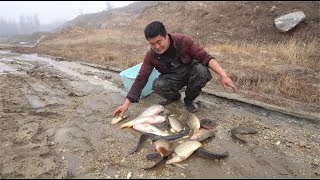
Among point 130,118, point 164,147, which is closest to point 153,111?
point 130,118

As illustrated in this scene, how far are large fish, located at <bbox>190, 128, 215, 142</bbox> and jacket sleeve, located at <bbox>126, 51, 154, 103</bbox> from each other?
1.00 meters

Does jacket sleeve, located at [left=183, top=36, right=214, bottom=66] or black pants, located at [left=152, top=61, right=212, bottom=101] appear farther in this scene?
black pants, located at [left=152, top=61, right=212, bottom=101]

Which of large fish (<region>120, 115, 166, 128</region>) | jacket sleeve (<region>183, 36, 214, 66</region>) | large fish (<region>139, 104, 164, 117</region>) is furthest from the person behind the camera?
large fish (<region>139, 104, 164, 117</region>)

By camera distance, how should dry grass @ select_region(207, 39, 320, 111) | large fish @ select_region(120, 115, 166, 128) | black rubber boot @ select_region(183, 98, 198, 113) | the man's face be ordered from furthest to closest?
dry grass @ select_region(207, 39, 320, 111) → black rubber boot @ select_region(183, 98, 198, 113) → large fish @ select_region(120, 115, 166, 128) → the man's face

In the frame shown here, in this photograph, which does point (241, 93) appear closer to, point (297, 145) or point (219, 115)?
point (219, 115)

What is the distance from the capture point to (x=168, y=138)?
4043 millimetres

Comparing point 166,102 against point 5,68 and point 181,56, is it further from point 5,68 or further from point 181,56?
point 5,68

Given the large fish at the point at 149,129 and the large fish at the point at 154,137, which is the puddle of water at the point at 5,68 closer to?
the large fish at the point at 149,129

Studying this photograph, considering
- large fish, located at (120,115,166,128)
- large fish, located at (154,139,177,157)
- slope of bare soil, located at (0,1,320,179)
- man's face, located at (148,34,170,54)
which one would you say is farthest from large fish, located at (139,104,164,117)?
large fish, located at (154,139,177,157)

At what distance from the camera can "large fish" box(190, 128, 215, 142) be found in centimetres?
407

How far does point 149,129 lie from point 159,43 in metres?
1.18

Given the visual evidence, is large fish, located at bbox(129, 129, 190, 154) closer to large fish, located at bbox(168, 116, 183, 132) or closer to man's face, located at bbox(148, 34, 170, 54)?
large fish, located at bbox(168, 116, 183, 132)

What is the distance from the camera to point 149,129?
4309 mm

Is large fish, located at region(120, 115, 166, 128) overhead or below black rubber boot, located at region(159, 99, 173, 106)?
overhead
